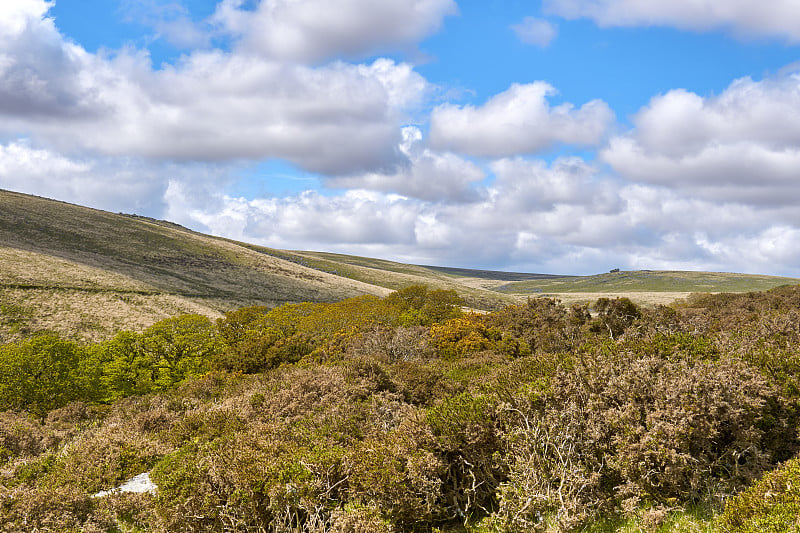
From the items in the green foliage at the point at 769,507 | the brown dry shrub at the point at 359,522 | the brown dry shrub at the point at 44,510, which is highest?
the green foliage at the point at 769,507

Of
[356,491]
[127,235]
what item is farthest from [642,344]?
[127,235]

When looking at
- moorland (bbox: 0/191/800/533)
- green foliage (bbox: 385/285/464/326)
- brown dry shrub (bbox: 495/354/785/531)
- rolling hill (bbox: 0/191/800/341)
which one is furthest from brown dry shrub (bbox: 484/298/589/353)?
rolling hill (bbox: 0/191/800/341)

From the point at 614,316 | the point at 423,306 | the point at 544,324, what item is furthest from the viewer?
the point at 423,306

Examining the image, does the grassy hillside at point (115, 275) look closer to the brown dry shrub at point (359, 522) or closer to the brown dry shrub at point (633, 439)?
the brown dry shrub at point (359, 522)

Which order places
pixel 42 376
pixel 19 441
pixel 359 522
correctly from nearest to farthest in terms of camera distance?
pixel 359 522
pixel 19 441
pixel 42 376

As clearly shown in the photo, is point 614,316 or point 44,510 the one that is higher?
point 614,316

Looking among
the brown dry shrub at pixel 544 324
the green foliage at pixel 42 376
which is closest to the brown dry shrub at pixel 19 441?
the green foliage at pixel 42 376

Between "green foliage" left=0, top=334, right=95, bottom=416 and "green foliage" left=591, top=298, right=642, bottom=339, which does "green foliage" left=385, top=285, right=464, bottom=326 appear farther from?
"green foliage" left=0, top=334, right=95, bottom=416

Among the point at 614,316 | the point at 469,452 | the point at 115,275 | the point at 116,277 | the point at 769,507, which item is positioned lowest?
the point at 116,277

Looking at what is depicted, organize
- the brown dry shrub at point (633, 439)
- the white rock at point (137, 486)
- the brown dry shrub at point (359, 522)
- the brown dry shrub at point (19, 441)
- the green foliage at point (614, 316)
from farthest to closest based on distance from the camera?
1. the green foliage at point (614, 316)
2. the brown dry shrub at point (19, 441)
3. the white rock at point (137, 486)
4. the brown dry shrub at point (633, 439)
5. the brown dry shrub at point (359, 522)

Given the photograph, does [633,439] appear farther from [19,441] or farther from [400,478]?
[19,441]

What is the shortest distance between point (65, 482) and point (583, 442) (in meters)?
12.4

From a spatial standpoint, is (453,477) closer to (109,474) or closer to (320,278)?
(109,474)

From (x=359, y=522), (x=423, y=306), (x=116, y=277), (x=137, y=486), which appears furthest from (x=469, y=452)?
(x=116, y=277)
